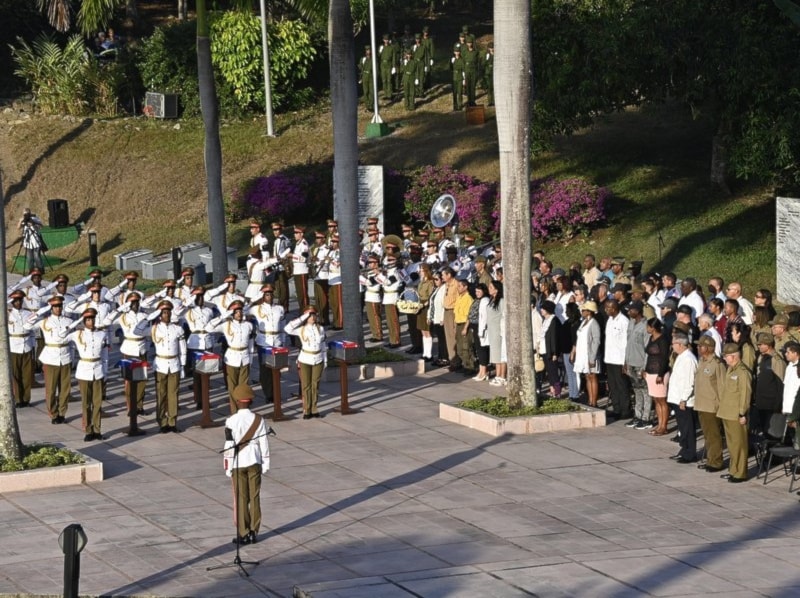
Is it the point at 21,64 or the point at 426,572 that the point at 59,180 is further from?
the point at 426,572

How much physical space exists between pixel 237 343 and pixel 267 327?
1239 millimetres

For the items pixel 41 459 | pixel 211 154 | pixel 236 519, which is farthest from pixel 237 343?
pixel 211 154

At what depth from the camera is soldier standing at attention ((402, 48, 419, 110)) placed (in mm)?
42312

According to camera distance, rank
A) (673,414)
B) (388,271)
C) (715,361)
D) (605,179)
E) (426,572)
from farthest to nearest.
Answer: (605,179)
(388,271)
(673,414)
(715,361)
(426,572)

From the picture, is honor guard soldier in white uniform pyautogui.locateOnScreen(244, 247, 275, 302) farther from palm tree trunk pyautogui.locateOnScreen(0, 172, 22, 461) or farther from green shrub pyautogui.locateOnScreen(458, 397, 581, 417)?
palm tree trunk pyautogui.locateOnScreen(0, 172, 22, 461)

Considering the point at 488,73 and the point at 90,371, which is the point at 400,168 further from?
the point at 90,371

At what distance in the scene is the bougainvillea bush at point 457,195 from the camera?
33531 mm

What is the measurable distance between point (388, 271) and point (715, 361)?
28.9 feet

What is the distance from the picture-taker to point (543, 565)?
14586 mm

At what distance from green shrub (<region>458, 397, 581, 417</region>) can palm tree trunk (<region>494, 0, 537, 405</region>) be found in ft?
0.43

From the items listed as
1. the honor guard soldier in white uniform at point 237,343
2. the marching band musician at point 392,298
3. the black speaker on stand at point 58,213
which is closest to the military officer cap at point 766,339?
the honor guard soldier in white uniform at point 237,343

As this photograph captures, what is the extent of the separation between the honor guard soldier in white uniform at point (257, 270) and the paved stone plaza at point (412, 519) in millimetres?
6546

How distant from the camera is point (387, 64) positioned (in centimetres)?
4338

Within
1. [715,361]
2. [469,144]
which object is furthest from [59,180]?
[715,361]
